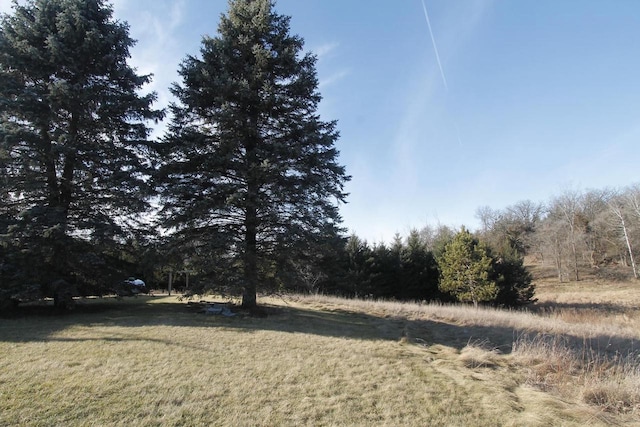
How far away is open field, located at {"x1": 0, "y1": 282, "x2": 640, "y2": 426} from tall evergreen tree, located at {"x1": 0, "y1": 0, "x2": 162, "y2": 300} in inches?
108

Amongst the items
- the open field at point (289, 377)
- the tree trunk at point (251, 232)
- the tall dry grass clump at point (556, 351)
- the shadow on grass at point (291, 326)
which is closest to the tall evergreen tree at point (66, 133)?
the shadow on grass at point (291, 326)

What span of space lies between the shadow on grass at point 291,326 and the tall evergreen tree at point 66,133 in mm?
1653

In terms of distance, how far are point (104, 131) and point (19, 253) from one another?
4.96 metres

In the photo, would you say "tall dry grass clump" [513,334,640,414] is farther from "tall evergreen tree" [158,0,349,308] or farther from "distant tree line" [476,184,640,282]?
"distant tree line" [476,184,640,282]

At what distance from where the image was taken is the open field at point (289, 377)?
3.75m

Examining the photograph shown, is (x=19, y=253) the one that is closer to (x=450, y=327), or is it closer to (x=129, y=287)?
(x=129, y=287)

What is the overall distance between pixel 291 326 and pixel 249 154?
18.7 feet

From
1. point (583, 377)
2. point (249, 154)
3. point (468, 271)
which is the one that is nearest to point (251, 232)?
point (249, 154)

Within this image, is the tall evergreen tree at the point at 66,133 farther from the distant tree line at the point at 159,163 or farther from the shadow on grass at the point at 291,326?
the shadow on grass at the point at 291,326

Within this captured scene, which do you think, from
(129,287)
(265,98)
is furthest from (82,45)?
(129,287)

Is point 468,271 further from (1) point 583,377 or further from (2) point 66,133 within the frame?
(2) point 66,133

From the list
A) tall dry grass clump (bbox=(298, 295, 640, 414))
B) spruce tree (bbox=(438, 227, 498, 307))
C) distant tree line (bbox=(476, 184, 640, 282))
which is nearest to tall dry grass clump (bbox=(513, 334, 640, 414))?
tall dry grass clump (bbox=(298, 295, 640, 414))

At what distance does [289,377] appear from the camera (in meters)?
4.95

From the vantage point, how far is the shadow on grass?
25.6 feet
